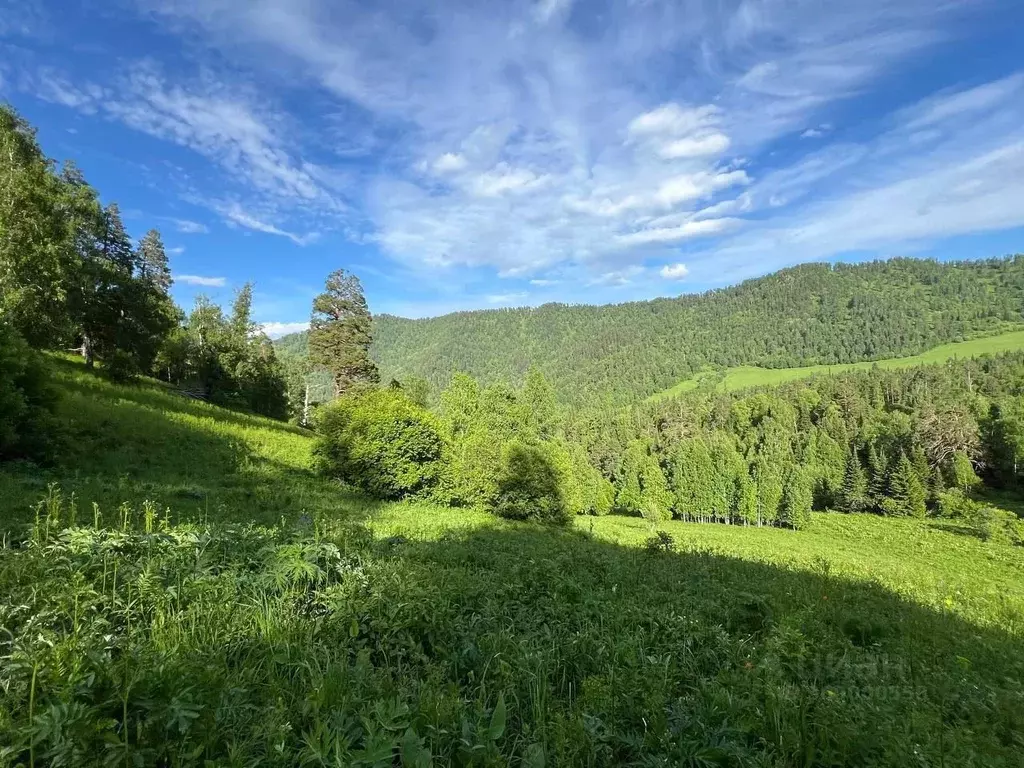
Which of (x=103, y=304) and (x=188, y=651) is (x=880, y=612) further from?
(x=103, y=304)

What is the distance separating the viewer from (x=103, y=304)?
26.7 m

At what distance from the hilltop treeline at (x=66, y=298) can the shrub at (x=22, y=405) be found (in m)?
0.02

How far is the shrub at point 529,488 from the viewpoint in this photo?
71.4ft

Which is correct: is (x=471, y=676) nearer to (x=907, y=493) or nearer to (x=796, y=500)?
(x=796, y=500)

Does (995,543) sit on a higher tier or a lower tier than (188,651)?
lower

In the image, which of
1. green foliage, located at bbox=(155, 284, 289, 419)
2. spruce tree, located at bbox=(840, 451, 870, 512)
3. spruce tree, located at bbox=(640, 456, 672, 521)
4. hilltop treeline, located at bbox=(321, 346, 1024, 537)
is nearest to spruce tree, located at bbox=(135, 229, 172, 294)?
green foliage, located at bbox=(155, 284, 289, 419)

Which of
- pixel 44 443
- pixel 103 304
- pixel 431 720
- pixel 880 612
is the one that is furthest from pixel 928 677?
pixel 103 304

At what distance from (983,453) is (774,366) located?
423ft

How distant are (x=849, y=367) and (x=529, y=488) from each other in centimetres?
18265

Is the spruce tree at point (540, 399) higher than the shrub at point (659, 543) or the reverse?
higher

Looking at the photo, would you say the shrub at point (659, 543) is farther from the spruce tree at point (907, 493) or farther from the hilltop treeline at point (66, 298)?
the spruce tree at point (907, 493)

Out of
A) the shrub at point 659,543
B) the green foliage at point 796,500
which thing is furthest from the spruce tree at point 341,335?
the green foliage at point 796,500

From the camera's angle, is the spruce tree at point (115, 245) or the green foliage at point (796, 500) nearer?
the spruce tree at point (115, 245)

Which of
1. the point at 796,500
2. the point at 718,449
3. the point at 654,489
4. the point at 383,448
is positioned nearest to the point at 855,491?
the point at 796,500
